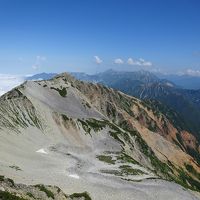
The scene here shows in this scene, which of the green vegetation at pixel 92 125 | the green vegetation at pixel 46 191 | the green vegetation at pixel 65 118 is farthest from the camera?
the green vegetation at pixel 92 125

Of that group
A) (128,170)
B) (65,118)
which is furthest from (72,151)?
(65,118)

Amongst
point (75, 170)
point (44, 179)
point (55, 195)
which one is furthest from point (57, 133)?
point (55, 195)

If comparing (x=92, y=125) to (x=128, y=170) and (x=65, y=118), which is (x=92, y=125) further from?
(x=128, y=170)

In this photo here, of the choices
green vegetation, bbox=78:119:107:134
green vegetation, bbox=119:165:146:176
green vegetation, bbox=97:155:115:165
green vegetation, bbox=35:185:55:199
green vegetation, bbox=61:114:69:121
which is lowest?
green vegetation, bbox=97:155:115:165

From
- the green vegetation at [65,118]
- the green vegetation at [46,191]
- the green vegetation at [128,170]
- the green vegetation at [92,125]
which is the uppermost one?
the green vegetation at [46,191]

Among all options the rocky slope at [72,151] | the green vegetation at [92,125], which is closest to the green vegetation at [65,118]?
the rocky slope at [72,151]

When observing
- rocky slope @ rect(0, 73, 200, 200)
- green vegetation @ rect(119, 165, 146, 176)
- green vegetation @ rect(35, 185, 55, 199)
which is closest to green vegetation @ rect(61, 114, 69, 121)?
rocky slope @ rect(0, 73, 200, 200)

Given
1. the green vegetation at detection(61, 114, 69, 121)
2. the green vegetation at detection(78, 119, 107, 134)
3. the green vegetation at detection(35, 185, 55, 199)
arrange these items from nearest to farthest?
1. the green vegetation at detection(35, 185, 55, 199)
2. the green vegetation at detection(61, 114, 69, 121)
3. the green vegetation at detection(78, 119, 107, 134)

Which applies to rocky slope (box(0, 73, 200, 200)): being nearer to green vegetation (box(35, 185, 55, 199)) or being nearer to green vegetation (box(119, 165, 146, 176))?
green vegetation (box(119, 165, 146, 176))

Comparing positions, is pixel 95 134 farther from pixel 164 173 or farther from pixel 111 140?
pixel 164 173

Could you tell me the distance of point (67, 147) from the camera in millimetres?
134625

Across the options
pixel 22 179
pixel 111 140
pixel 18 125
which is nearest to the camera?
pixel 22 179

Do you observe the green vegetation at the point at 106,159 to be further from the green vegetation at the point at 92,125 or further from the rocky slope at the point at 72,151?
the green vegetation at the point at 92,125

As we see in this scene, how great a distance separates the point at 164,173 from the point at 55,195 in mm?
125296
